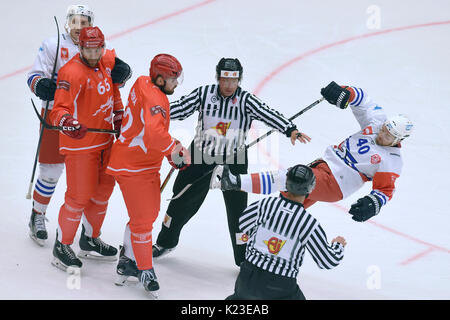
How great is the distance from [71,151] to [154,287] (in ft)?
3.24

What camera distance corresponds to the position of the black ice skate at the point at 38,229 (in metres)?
4.76

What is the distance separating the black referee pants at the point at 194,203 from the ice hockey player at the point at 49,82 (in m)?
0.78

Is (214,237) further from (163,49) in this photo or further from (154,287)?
(163,49)

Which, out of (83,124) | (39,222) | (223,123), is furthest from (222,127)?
(39,222)

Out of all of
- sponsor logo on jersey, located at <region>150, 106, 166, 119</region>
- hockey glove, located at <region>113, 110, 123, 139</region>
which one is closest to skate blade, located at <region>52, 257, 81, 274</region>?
hockey glove, located at <region>113, 110, 123, 139</region>

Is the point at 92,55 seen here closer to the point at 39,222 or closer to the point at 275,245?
the point at 39,222

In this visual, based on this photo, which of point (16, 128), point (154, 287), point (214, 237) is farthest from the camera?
point (16, 128)

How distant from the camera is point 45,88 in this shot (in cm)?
432

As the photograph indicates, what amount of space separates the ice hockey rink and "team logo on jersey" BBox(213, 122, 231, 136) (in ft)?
3.26

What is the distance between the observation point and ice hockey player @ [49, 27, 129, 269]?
4090 millimetres

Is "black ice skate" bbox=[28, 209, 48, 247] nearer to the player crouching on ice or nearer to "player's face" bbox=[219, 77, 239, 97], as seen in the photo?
the player crouching on ice
